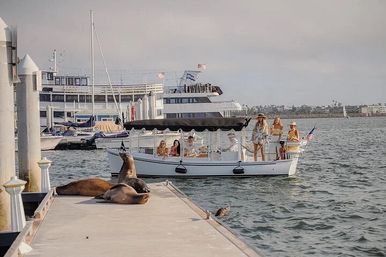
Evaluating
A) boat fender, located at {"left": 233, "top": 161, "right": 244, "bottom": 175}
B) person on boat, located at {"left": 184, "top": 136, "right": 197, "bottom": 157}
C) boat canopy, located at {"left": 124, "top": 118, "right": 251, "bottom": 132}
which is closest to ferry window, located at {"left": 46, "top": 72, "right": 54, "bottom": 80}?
boat canopy, located at {"left": 124, "top": 118, "right": 251, "bottom": 132}

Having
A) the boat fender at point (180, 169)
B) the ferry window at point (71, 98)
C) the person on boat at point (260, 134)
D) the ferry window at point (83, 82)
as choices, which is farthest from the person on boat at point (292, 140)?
the ferry window at point (83, 82)

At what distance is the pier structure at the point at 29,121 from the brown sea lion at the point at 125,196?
2.42 metres

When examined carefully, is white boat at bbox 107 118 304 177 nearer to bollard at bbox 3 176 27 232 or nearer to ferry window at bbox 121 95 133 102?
bollard at bbox 3 176 27 232

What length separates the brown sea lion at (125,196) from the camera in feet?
45.0

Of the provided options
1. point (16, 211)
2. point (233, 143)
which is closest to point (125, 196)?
point (16, 211)

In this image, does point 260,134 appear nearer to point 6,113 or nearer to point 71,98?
point 6,113

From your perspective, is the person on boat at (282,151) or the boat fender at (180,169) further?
the person on boat at (282,151)

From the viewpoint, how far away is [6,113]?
1048 centimetres

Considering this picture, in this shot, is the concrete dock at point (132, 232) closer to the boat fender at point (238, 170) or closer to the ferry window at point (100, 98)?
the boat fender at point (238, 170)

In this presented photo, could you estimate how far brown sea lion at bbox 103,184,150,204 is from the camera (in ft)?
45.0

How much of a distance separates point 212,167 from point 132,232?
17.5 metres

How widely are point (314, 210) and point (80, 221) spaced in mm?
9661

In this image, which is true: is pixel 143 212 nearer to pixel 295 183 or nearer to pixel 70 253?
pixel 70 253

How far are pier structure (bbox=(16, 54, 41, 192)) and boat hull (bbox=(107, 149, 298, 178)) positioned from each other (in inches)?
508
